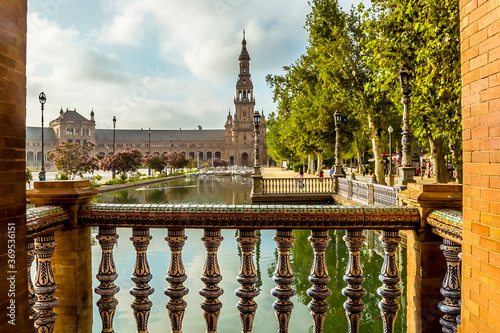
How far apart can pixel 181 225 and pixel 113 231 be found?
64 centimetres

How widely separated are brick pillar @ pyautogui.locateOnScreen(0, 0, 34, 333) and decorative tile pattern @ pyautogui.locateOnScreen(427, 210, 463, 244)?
276 centimetres

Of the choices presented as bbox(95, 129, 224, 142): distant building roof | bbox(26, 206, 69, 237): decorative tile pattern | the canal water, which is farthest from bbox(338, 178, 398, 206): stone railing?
bbox(95, 129, 224, 142): distant building roof

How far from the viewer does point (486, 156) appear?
6.35ft

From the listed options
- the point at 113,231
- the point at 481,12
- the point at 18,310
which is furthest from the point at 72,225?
the point at 481,12

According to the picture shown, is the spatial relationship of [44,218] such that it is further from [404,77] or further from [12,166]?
[404,77]

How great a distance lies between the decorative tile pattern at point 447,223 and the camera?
7.69 ft

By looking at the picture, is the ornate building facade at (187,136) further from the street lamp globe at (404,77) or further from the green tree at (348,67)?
the street lamp globe at (404,77)

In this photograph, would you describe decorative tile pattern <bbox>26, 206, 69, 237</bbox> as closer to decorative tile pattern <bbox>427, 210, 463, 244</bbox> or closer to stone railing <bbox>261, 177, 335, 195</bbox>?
decorative tile pattern <bbox>427, 210, 463, 244</bbox>

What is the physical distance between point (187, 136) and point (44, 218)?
152m

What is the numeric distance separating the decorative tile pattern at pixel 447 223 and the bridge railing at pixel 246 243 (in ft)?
0.48

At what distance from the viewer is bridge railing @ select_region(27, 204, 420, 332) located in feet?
9.02

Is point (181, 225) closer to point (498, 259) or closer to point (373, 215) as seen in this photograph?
point (373, 215)

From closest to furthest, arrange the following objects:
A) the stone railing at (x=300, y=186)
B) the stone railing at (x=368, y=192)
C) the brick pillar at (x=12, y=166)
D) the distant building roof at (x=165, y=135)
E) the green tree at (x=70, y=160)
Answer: the brick pillar at (x=12, y=166) → the stone railing at (x=368, y=192) → the stone railing at (x=300, y=186) → the green tree at (x=70, y=160) → the distant building roof at (x=165, y=135)

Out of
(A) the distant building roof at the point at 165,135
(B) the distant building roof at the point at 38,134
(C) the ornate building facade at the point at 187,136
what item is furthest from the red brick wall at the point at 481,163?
(A) the distant building roof at the point at 165,135
